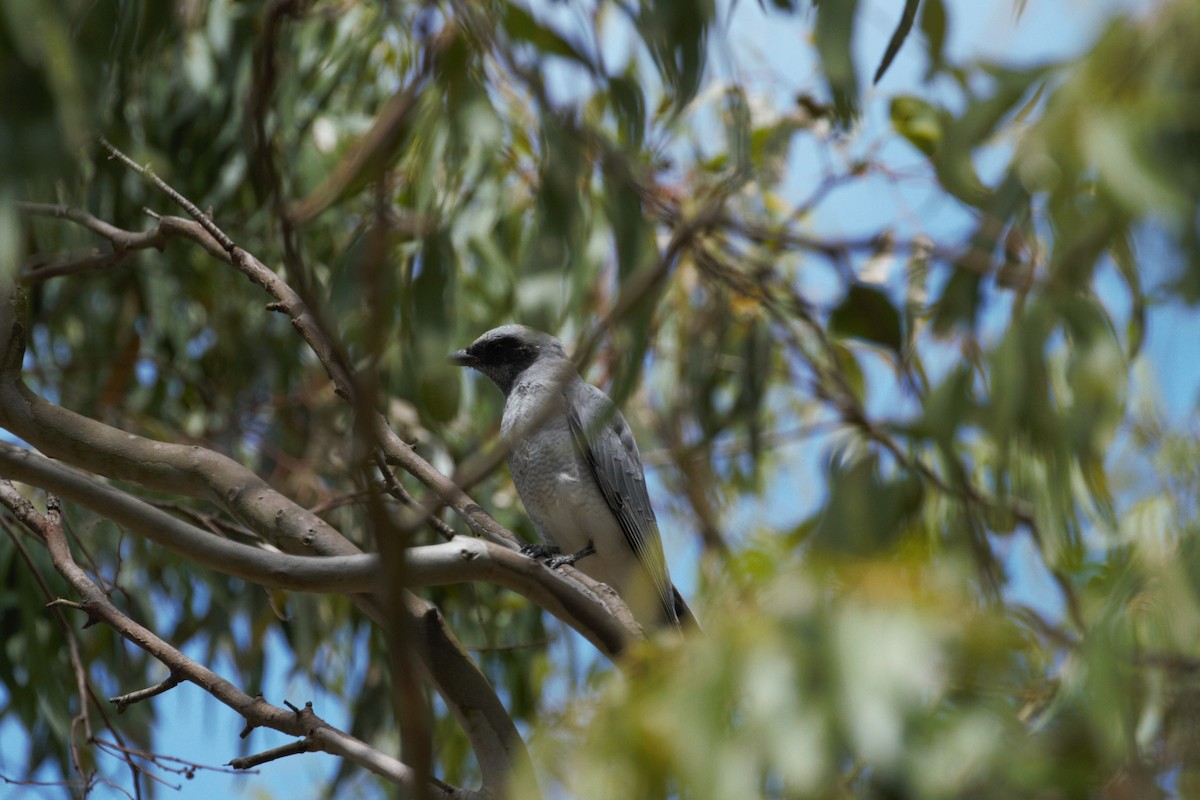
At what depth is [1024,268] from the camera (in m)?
1.92

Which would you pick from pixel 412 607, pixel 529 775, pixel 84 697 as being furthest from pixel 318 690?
pixel 529 775

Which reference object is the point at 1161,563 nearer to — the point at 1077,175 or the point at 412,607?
the point at 1077,175

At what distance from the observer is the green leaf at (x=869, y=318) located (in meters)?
1.94

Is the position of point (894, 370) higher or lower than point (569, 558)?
lower

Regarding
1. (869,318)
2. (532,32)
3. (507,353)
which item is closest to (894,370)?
(869,318)

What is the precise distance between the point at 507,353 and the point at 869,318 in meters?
2.31

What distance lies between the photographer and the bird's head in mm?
4098

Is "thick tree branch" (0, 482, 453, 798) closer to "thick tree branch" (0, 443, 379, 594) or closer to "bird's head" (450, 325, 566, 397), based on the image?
"thick tree branch" (0, 443, 379, 594)

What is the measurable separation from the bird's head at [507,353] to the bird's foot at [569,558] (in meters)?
0.62

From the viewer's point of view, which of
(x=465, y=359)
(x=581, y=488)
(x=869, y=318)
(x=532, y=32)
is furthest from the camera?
(x=465, y=359)

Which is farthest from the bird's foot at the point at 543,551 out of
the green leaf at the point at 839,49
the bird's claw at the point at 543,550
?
the green leaf at the point at 839,49

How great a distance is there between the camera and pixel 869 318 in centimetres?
196

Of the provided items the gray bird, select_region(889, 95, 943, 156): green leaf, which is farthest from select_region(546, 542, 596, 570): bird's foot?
select_region(889, 95, 943, 156): green leaf

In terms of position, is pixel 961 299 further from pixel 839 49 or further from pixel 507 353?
pixel 507 353
